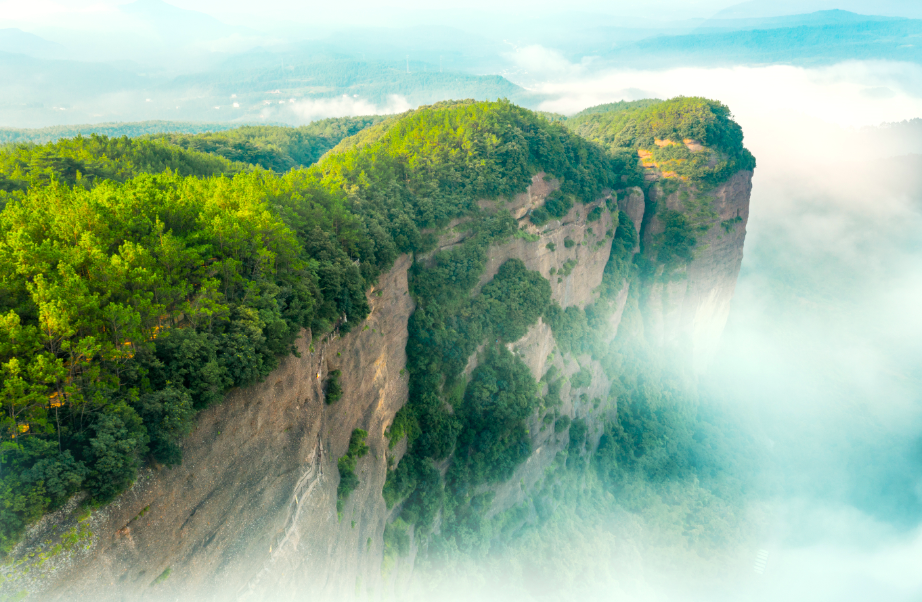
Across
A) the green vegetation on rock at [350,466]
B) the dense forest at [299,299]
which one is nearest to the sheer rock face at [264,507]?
the green vegetation on rock at [350,466]

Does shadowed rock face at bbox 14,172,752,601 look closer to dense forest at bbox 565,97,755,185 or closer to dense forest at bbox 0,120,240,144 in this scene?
dense forest at bbox 565,97,755,185

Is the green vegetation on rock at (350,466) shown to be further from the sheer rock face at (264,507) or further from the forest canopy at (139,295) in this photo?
the forest canopy at (139,295)

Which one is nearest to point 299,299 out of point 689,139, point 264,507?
point 264,507

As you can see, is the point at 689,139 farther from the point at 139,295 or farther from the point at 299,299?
the point at 139,295

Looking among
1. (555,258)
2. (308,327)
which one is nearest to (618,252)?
(555,258)

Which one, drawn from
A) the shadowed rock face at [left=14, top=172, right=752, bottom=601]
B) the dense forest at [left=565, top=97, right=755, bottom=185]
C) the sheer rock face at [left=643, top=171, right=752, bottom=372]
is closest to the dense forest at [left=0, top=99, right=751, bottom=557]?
the dense forest at [left=565, top=97, right=755, bottom=185]

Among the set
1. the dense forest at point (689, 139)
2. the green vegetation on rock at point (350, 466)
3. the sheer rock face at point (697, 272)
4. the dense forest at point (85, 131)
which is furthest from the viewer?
the dense forest at point (85, 131)

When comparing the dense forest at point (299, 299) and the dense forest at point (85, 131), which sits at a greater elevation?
the dense forest at point (85, 131)
